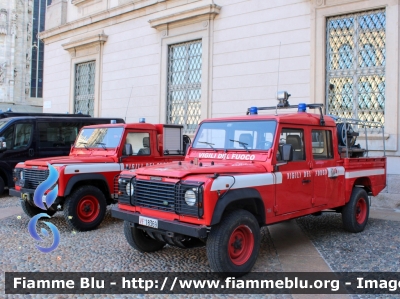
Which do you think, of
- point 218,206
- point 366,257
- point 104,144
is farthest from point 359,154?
point 104,144

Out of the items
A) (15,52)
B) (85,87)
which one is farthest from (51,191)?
(15,52)

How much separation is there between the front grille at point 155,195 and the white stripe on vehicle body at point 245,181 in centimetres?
54

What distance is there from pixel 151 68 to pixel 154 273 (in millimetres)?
11044

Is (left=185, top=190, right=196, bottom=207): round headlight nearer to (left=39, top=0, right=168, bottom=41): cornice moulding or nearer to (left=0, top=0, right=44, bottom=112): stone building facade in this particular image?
(left=39, top=0, right=168, bottom=41): cornice moulding

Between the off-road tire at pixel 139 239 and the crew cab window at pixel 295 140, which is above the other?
the crew cab window at pixel 295 140

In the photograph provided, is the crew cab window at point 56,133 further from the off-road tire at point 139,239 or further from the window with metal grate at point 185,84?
the off-road tire at point 139,239

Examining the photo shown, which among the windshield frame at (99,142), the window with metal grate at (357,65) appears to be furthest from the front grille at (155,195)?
the window with metal grate at (357,65)

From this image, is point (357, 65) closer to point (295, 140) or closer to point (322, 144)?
point (322, 144)

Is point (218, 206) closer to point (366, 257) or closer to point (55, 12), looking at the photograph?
point (366, 257)

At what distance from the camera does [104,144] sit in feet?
26.4

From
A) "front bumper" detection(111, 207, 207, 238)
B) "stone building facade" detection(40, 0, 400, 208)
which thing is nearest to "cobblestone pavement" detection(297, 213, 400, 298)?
"front bumper" detection(111, 207, 207, 238)

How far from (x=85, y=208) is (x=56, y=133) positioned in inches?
180

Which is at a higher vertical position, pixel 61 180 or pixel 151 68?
pixel 151 68

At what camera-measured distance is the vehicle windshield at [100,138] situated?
26.0 feet
